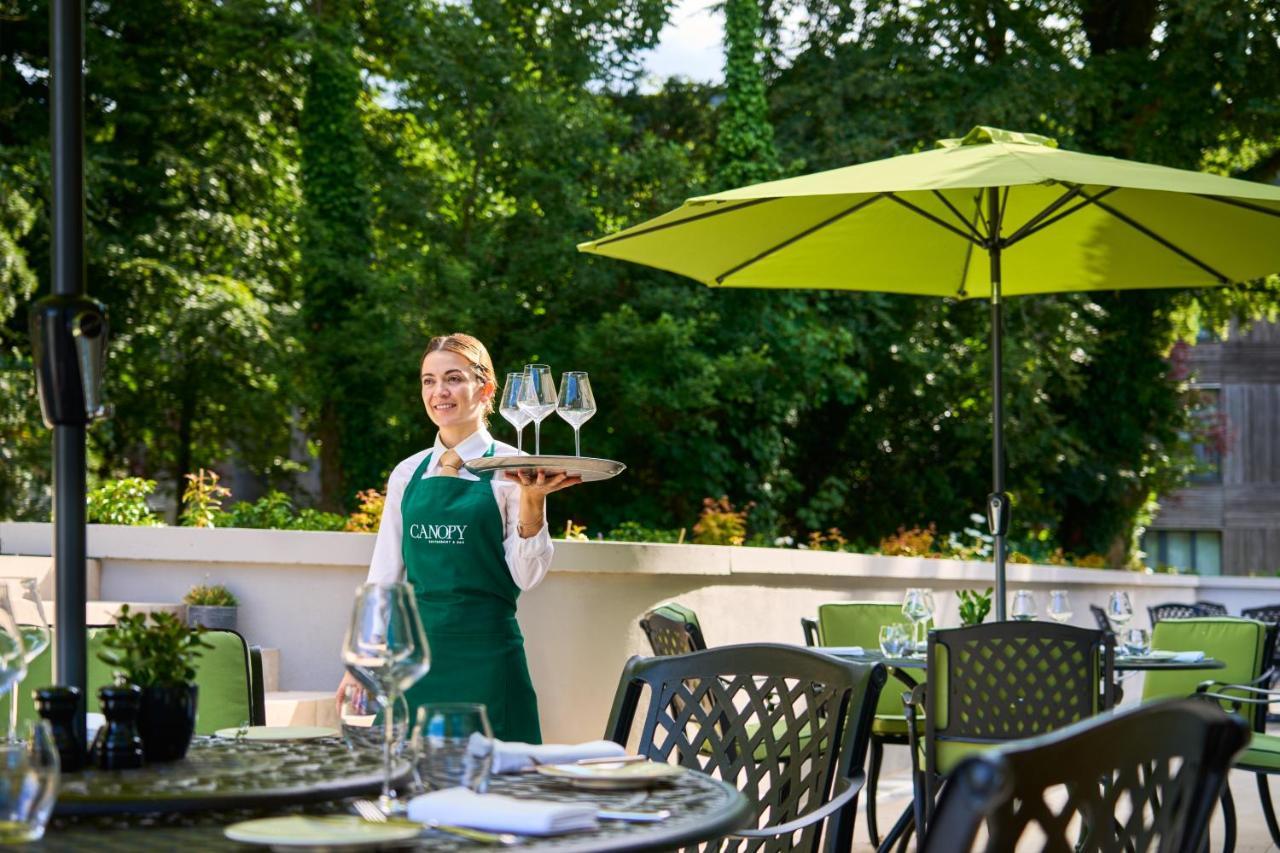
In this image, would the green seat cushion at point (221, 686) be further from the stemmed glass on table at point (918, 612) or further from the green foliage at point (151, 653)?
the stemmed glass on table at point (918, 612)

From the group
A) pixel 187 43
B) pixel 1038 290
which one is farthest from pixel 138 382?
pixel 1038 290

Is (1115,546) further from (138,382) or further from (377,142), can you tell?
(138,382)

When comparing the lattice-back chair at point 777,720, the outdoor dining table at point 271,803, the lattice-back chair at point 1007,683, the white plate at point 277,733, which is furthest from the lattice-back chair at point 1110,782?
the lattice-back chair at point 1007,683

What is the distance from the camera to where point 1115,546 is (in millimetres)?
19406

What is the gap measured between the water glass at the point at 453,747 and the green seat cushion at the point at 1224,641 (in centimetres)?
511

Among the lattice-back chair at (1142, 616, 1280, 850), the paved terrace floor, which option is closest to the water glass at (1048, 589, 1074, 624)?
the lattice-back chair at (1142, 616, 1280, 850)

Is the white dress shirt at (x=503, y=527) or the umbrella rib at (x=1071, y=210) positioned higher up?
the umbrella rib at (x=1071, y=210)

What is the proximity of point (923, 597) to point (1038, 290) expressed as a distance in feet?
6.07

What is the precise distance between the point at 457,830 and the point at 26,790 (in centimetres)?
51

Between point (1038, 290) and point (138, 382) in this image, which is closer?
point (1038, 290)

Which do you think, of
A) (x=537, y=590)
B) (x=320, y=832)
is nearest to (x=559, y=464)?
(x=320, y=832)

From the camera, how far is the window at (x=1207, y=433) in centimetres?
1977

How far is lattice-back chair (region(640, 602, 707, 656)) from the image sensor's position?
16.9 feet

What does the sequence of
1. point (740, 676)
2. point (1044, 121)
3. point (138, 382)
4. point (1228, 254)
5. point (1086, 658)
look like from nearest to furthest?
point (740, 676) < point (1086, 658) < point (1228, 254) < point (1044, 121) < point (138, 382)
